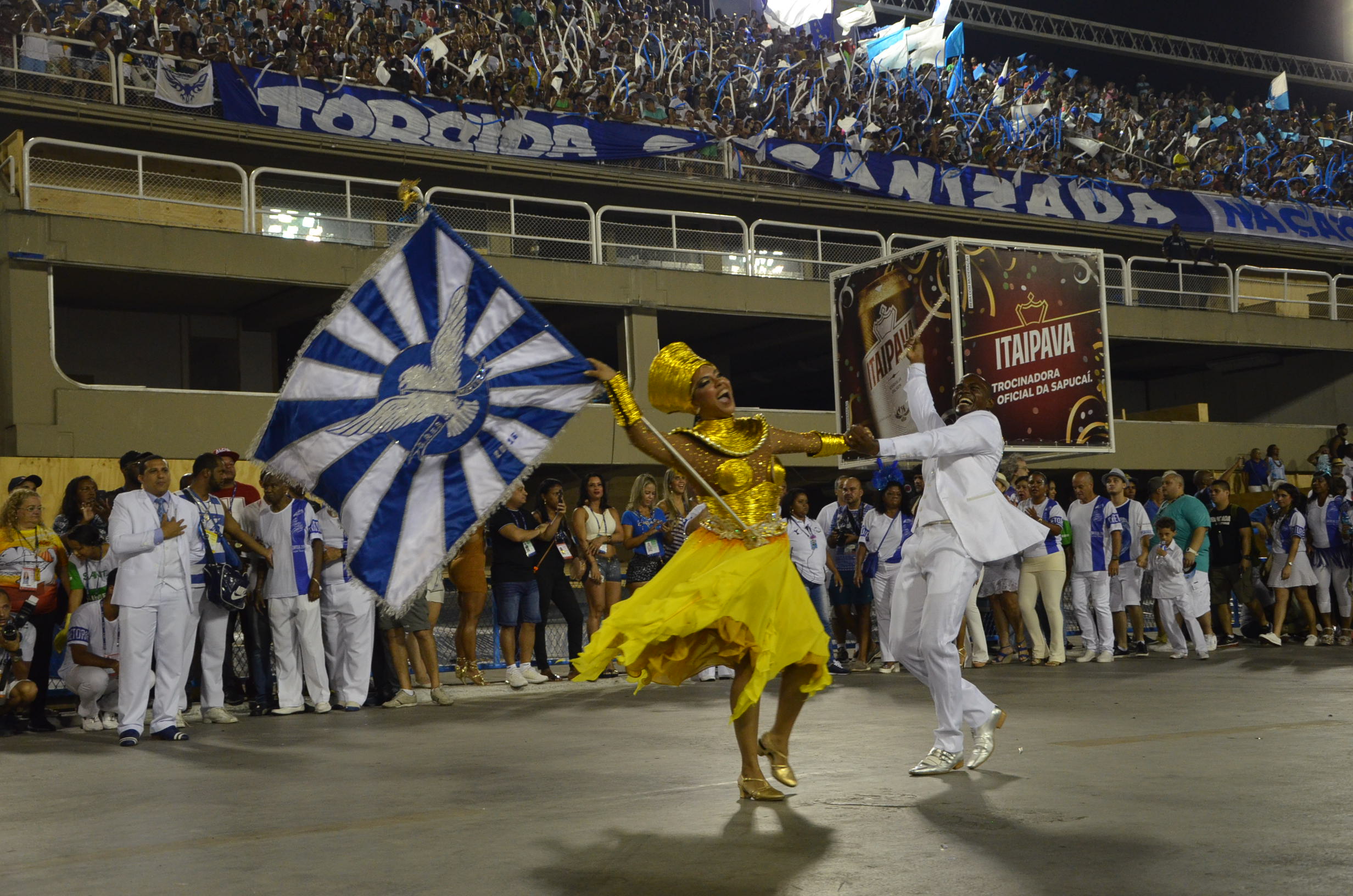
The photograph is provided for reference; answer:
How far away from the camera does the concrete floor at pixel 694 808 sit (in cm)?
407

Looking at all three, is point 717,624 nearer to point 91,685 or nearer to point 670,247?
point 91,685

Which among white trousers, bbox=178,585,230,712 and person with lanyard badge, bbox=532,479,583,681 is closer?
white trousers, bbox=178,585,230,712

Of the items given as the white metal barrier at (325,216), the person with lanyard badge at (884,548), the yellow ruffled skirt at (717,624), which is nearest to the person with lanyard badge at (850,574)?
the person with lanyard badge at (884,548)

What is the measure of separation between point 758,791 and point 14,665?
6208mm

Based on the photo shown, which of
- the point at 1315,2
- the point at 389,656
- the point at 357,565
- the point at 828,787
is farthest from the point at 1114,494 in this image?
the point at 1315,2

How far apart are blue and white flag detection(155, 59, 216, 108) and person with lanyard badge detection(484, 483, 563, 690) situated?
12.1m

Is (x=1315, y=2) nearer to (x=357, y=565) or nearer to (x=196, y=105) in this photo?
(x=196, y=105)

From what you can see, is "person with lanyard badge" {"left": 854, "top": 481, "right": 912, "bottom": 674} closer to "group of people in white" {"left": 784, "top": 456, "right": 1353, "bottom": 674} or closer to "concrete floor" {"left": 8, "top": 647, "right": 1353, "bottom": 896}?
"group of people in white" {"left": 784, "top": 456, "right": 1353, "bottom": 674}

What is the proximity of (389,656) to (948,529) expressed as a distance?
18.7ft

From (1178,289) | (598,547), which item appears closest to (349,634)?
(598,547)

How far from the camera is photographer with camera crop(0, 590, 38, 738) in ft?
29.1

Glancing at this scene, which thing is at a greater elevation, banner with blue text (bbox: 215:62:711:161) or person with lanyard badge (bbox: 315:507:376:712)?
banner with blue text (bbox: 215:62:711:161)

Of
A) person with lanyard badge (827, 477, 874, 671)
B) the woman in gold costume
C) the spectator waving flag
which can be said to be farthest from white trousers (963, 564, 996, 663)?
the spectator waving flag

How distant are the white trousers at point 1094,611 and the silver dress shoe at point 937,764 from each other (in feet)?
25.2
